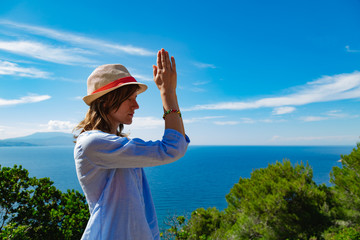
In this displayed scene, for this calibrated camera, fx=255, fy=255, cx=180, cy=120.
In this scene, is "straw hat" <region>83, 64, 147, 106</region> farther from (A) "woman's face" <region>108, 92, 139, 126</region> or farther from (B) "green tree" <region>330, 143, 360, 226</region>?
(B) "green tree" <region>330, 143, 360, 226</region>

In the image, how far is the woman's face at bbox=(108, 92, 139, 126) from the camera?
115 cm

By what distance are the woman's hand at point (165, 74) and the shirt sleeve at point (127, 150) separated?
0.22 m

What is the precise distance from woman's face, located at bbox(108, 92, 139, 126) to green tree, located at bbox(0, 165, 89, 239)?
335 cm

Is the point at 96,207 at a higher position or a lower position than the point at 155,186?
higher

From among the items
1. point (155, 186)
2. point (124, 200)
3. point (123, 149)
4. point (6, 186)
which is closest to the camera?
point (123, 149)

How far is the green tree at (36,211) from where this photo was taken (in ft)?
12.9

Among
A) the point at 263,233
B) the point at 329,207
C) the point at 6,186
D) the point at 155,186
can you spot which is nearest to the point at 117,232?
the point at 6,186

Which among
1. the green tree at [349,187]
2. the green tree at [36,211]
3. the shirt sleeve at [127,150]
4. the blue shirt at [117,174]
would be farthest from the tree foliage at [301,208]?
the shirt sleeve at [127,150]

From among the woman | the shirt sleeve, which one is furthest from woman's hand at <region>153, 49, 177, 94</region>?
the shirt sleeve

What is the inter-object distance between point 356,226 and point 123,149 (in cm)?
704

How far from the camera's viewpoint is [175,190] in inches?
1688

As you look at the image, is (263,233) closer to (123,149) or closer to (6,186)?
(6,186)

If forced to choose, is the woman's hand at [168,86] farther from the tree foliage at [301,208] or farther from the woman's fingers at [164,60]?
the tree foliage at [301,208]

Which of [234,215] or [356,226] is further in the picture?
[234,215]
